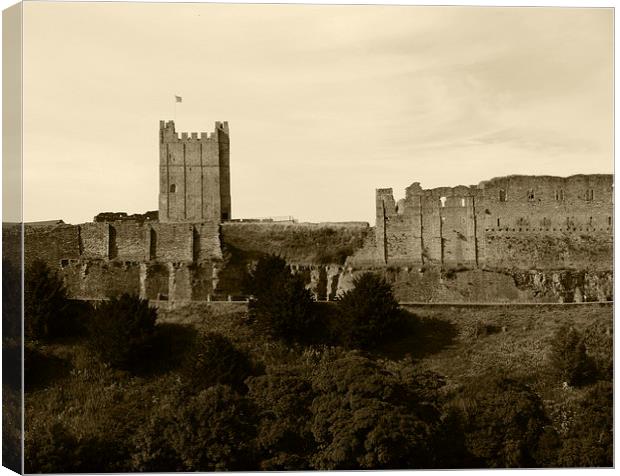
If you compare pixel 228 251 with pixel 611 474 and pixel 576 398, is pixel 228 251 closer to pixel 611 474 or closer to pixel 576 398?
pixel 576 398

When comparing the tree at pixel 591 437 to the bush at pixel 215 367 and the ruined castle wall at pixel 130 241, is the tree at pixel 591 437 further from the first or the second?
→ the ruined castle wall at pixel 130 241

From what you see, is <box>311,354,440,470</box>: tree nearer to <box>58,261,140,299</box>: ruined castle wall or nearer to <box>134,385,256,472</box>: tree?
<box>134,385,256,472</box>: tree

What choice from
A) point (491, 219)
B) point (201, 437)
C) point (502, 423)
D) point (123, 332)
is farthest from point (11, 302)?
point (491, 219)

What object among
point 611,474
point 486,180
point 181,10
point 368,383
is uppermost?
point 181,10

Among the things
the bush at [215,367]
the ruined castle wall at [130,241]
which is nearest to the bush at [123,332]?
the bush at [215,367]

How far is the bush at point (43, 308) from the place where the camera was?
26.9m

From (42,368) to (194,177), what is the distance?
10.2m

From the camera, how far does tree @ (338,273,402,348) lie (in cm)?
2681

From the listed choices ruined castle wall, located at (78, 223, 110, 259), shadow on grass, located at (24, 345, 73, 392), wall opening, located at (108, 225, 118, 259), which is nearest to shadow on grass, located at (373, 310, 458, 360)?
shadow on grass, located at (24, 345, 73, 392)

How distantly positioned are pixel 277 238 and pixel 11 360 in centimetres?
1559

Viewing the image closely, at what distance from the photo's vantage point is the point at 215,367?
24719 millimetres

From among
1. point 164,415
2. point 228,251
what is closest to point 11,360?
point 164,415

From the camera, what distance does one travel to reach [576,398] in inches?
953

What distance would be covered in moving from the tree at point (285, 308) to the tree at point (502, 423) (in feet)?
16.2
